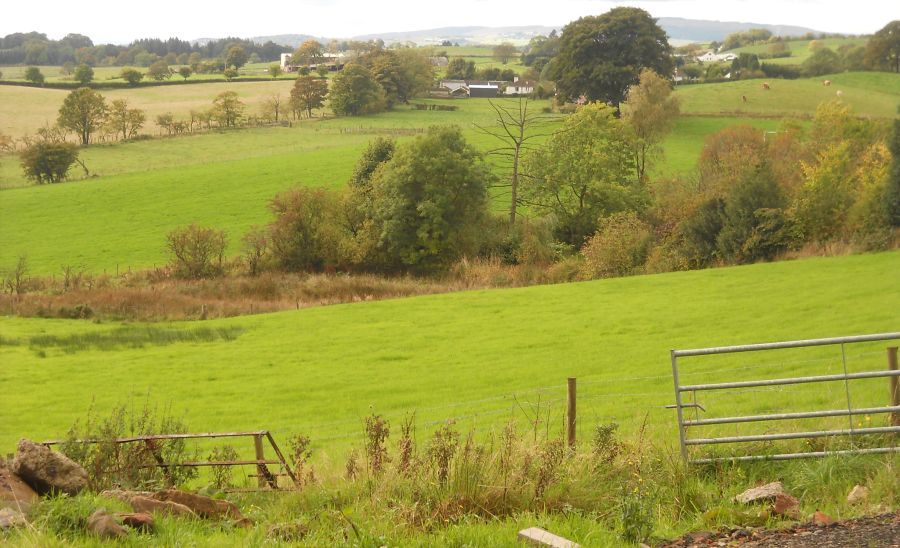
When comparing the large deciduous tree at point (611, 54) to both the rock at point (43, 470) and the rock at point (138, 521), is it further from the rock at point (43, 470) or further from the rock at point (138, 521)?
the rock at point (138, 521)

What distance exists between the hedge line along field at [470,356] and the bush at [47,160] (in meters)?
39.2

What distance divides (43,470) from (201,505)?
1874 millimetres

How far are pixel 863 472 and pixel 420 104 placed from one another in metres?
93.9

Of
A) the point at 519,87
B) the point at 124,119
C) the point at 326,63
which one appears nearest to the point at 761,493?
the point at 124,119

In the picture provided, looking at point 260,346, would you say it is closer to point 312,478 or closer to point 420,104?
point 312,478

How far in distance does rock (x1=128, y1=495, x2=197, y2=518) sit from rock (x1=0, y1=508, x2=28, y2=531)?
1.04m

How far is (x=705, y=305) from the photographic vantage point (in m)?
34.3

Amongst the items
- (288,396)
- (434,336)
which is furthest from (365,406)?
(434,336)

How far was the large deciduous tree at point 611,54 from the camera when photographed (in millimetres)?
82312

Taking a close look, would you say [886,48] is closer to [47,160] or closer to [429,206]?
[429,206]

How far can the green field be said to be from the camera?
10762 cm

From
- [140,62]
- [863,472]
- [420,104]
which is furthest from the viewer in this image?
[140,62]

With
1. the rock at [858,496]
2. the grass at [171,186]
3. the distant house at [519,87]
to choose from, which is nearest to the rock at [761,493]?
the rock at [858,496]

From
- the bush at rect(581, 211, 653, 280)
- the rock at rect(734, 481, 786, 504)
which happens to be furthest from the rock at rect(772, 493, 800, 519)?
the bush at rect(581, 211, 653, 280)
